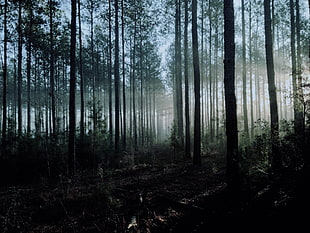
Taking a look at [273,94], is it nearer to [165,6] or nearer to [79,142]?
[79,142]

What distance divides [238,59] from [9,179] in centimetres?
2399

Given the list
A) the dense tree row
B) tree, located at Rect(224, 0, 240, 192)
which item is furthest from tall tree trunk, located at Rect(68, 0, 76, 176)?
tree, located at Rect(224, 0, 240, 192)

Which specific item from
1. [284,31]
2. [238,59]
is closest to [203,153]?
[238,59]

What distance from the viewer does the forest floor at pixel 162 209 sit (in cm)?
304

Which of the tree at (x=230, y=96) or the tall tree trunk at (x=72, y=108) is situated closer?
the tree at (x=230, y=96)

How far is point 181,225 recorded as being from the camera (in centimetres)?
323

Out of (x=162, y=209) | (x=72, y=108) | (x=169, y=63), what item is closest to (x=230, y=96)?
(x=162, y=209)

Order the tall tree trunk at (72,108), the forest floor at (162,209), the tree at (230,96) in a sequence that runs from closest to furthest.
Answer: the forest floor at (162,209), the tree at (230,96), the tall tree trunk at (72,108)

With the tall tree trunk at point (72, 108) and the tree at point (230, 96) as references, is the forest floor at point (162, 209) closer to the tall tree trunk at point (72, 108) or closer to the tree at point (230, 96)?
the tree at point (230, 96)

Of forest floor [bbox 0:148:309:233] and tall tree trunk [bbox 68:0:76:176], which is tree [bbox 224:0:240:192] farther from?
tall tree trunk [bbox 68:0:76:176]

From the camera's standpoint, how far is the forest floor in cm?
304

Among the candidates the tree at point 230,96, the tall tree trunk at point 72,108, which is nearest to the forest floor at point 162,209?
the tree at point 230,96

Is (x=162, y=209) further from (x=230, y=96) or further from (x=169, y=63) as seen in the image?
(x=169, y=63)

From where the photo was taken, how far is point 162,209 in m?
4.04
